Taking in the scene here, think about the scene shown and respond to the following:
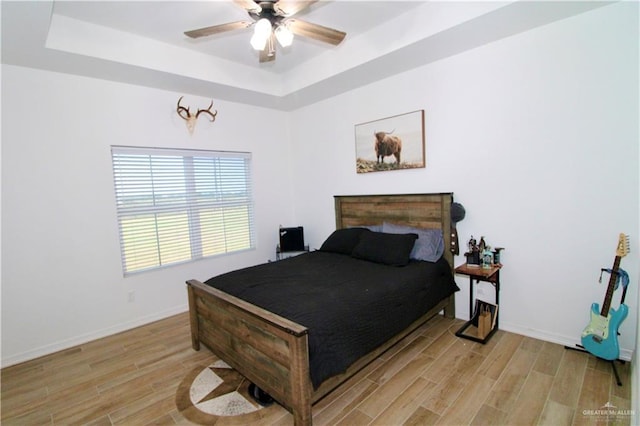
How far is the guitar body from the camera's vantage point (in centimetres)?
215

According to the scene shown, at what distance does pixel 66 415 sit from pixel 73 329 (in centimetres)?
126

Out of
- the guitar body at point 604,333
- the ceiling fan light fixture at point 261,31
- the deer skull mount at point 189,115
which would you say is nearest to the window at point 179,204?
the deer skull mount at point 189,115

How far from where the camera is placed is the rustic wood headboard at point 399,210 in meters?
3.22

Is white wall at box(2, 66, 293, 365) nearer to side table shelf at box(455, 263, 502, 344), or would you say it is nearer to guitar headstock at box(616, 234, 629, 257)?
side table shelf at box(455, 263, 502, 344)

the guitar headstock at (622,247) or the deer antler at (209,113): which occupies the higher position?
the deer antler at (209,113)

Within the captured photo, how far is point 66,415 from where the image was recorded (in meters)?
2.14

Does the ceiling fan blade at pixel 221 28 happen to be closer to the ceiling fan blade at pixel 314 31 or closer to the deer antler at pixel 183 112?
the ceiling fan blade at pixel 314 31

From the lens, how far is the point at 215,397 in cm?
221

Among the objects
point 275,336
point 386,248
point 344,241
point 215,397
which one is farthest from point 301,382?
point 344,241

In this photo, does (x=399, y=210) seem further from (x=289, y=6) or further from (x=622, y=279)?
(x=289, y=6)

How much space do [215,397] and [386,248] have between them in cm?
196

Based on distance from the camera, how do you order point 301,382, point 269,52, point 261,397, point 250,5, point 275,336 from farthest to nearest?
point 269,52
point 261,397
point 250,5
point 275,336
point 301,382

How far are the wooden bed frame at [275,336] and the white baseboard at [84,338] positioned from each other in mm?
1057

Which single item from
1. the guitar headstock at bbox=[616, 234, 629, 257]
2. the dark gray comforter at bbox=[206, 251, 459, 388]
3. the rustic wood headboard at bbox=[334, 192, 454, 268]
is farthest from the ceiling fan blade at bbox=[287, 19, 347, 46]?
the guitar headstock at bbox=[616, 234, 629, 257]
